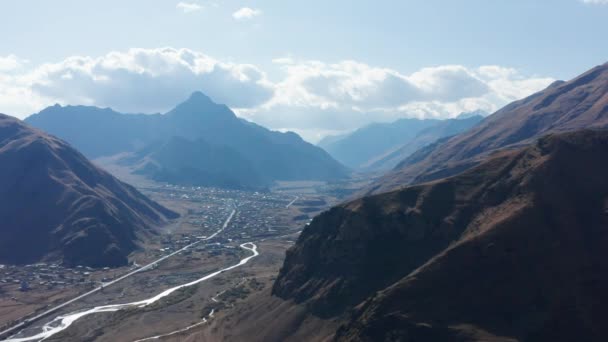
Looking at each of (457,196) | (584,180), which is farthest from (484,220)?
(584,180)

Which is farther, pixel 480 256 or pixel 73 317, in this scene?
pixel 73 317

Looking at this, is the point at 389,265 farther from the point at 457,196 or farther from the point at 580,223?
the point at 580,223

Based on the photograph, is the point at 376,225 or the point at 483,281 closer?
the point at 483,281

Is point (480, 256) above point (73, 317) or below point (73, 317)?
above

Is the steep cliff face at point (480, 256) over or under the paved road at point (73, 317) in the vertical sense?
over

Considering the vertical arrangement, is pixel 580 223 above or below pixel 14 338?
above

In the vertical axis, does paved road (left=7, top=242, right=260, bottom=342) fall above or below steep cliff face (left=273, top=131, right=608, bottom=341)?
below

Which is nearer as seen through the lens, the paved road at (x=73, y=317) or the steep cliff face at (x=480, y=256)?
the steep cliff face at (x=480, y=256)

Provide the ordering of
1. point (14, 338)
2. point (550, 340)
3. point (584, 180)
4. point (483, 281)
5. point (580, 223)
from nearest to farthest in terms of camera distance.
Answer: point (550, 340) < point (483, 281) < point (580, 223) < point (584, 180) < point (14, 338)
